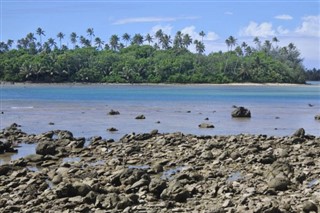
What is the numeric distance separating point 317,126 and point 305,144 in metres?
16.4

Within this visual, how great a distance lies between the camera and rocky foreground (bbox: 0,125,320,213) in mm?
15234

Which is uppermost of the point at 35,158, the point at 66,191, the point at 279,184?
the point at 279,184

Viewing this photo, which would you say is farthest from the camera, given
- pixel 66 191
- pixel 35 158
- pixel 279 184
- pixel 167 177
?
pixel 35 158

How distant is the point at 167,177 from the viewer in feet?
64.6

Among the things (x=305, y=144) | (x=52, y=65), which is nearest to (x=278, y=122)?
(x=305, y=144)

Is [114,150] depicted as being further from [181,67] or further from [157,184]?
[181,67]

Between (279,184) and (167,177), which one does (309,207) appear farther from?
(167,177)

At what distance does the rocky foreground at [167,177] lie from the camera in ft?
50.0

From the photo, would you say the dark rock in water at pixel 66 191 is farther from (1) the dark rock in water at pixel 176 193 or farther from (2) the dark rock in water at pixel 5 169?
(2) the dark rock in water at pixel 5 169

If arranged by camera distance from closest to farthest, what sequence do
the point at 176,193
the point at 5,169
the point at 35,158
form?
the point at 176,193 < the point at 5,169 < the point at 35,158

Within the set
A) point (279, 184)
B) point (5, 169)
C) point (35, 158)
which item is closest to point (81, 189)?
point (5, 169)

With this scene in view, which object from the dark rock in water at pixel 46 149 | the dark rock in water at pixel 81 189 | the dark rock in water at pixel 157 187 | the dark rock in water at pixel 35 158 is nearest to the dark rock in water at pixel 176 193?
the dark rock in water at pixel 157 187

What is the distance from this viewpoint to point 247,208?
1454cm

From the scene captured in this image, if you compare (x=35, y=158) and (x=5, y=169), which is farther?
(x=35, y=158)
